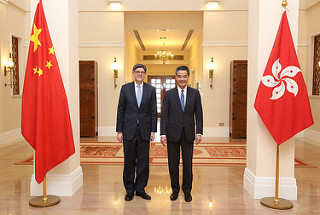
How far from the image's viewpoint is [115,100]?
32.3 ft

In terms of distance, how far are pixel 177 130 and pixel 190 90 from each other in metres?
0.57

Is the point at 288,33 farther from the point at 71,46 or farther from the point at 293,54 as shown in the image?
the point at 71,46

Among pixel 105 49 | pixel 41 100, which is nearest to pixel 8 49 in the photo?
pixel 105 49

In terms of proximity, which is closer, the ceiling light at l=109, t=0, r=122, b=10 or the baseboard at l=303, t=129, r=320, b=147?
the baseboard at l=303, t=129, r=320, b=147

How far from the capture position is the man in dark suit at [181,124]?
12.7 ft

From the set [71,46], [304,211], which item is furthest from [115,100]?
[304,211]

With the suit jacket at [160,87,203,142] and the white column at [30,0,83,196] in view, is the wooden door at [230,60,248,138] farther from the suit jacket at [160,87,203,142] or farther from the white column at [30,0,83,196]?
the white column at [30,0,83,196]

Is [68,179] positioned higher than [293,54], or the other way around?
[293,54]

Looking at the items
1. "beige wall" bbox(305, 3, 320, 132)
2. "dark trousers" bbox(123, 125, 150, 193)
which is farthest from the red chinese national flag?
"beige wall" bbox(305, 3, 320, 132)

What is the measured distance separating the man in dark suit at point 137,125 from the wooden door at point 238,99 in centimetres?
582

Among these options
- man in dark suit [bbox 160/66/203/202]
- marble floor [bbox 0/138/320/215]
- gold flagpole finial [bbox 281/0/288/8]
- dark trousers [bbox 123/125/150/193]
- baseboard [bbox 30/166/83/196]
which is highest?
gold flagpole finial [bbox 281/0/288/8]

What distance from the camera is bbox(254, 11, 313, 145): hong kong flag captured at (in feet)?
12.2

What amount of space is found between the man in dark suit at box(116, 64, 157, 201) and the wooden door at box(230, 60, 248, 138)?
5820 millimetres

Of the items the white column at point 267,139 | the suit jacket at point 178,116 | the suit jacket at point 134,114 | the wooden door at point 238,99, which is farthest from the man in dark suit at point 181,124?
the wooden door at point 238,99
